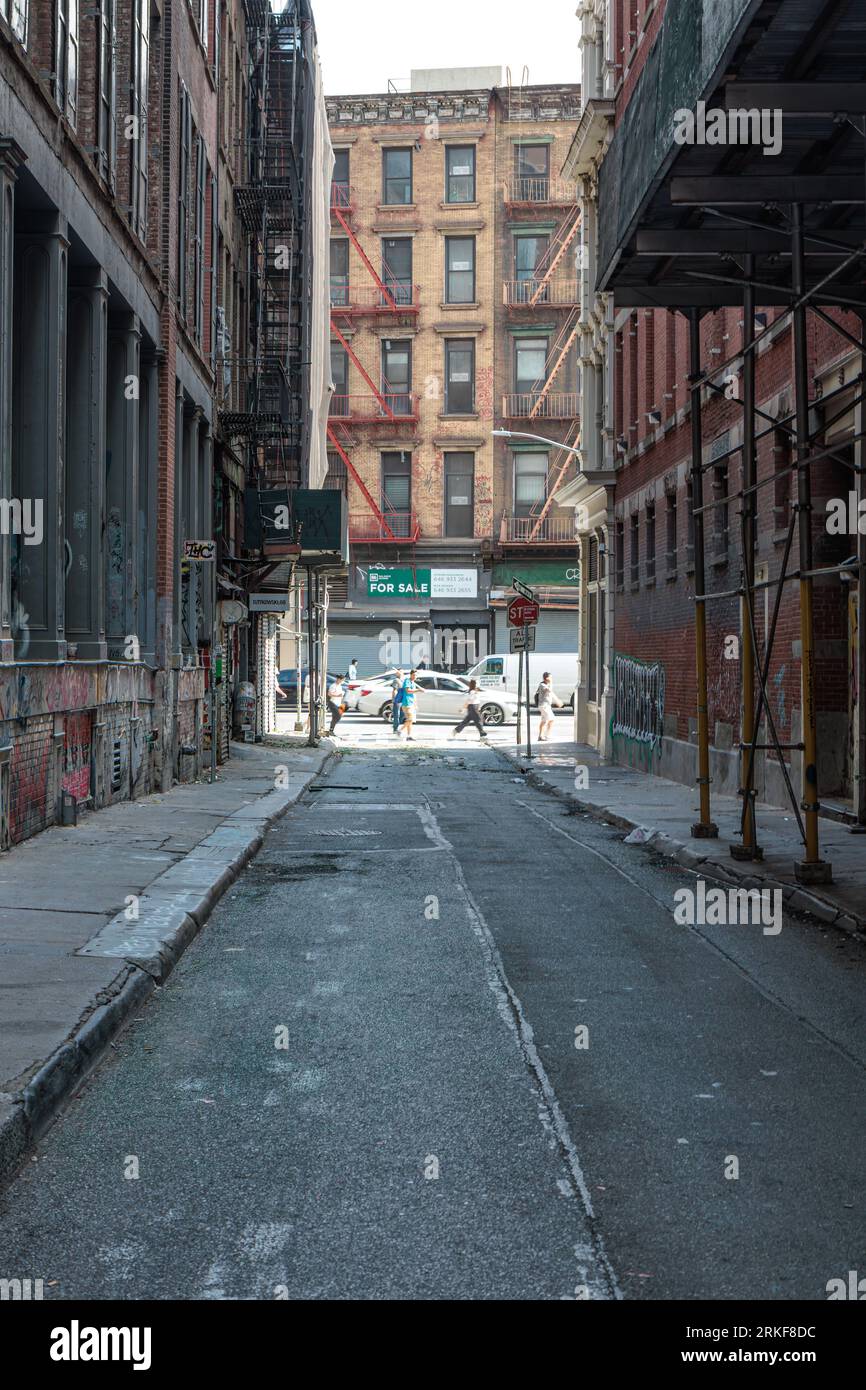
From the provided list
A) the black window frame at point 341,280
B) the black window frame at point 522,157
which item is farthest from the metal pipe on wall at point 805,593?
the black window frame at point 522,157

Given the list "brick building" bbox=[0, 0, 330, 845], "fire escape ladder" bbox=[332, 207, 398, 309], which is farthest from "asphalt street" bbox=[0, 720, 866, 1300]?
"fire escape ladder" bbox=[332, 207, 398, 309]

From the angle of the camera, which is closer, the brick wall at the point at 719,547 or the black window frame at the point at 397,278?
the brick wall at the point at 719,547

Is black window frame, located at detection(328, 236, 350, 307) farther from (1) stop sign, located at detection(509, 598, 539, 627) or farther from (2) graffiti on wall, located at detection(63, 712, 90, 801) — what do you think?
(2) graffiti on wall, located at detection(63, 712, 90, 801)

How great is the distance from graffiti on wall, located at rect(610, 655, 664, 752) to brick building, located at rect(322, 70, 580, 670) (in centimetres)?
2771

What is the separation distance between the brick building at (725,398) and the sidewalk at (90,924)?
4.72 m

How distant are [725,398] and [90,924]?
Result: 1438 cm

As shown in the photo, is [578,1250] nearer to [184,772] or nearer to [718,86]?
[718,86]

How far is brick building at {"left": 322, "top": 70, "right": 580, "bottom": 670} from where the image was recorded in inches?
2239

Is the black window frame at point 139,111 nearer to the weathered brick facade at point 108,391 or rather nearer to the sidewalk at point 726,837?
the weathered brick facade at point 108,391

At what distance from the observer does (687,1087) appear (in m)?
5.66

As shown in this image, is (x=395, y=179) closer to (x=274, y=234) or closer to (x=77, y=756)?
(x=274, y=234)

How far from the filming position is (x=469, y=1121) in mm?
→ 5199

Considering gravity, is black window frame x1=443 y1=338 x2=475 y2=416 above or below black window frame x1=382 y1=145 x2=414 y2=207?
below

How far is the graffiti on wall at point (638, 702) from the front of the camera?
2594cm
